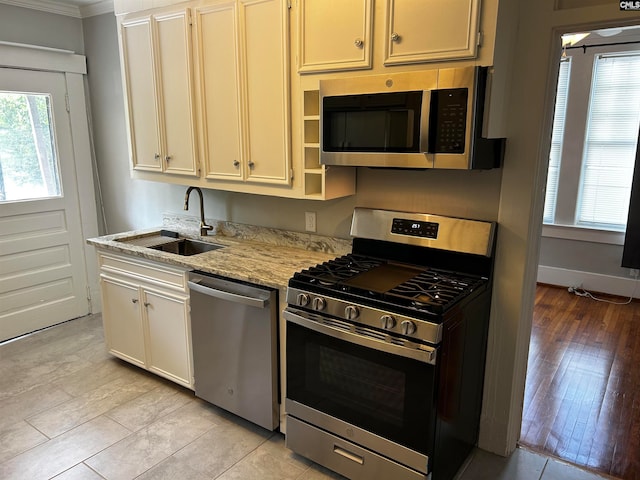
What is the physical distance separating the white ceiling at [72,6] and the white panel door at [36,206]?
18.6 inches

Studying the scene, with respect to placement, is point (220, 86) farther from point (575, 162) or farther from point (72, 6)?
point (575, 162)

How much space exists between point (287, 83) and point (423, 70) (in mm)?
740

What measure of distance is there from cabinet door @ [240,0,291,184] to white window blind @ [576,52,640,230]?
3706mm

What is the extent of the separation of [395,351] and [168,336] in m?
1.57

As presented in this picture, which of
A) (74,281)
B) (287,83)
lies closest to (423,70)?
(287,83)

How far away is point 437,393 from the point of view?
5.92 feet

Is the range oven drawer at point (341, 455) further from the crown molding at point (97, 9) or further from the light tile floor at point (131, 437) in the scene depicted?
the crown molding at point (97, 9)

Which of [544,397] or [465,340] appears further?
[544,397]

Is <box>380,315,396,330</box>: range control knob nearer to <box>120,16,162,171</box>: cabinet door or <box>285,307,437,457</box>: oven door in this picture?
<box>285,307,437,457</box>: oven door

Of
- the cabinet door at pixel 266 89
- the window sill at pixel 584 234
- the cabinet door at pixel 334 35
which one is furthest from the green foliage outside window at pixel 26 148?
the window sill at pixel 584 234

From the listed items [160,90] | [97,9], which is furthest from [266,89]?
[97,9]

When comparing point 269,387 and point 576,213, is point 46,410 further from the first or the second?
point 576,213

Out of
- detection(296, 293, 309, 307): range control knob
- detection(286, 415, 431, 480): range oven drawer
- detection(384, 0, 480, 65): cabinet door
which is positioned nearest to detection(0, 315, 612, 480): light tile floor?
detection(286, 415, 431, 480): range oven drawer

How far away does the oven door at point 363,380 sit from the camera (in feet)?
5.95
